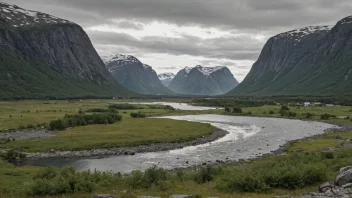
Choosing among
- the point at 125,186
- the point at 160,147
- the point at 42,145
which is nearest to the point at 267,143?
the point at 160,147

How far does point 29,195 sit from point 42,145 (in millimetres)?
51945

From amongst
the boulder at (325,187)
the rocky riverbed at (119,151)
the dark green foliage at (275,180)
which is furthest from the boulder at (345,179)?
the rocky riverbed at (119,151)

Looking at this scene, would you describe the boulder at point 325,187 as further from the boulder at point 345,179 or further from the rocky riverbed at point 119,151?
the rocky riverbed at point 119,151

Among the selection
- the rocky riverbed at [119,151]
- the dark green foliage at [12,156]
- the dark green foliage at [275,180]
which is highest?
the dark green foliage at [275,180]

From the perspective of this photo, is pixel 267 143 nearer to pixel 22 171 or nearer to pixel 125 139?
pixel 125 139

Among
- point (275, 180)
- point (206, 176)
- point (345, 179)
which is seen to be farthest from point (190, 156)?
point (345, 179)

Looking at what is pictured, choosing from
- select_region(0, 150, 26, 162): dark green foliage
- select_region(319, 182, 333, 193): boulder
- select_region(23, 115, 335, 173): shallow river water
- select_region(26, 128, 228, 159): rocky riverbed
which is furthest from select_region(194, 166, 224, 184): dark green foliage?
select_region(0, 150, 26, 162): dark green foliage

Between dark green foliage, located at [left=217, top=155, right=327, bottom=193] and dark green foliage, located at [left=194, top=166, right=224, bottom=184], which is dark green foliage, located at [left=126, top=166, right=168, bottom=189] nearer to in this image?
dark green foliage, located at [left=194, top=166, right=224, bottom=184]

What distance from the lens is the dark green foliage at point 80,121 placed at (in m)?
105

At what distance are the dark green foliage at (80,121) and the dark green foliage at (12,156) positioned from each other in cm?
4034

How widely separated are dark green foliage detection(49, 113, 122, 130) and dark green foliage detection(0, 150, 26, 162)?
40.3 m

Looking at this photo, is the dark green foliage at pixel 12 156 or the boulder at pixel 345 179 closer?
the boulder at pixel 345 179

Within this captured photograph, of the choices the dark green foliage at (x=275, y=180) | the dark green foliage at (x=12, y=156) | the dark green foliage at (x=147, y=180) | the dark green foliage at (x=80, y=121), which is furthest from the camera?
the dark green foliage at (x=80, y=121)

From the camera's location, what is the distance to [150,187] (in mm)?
29891
